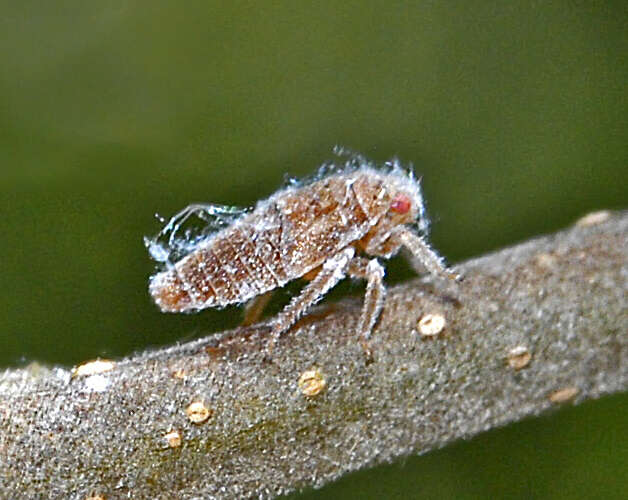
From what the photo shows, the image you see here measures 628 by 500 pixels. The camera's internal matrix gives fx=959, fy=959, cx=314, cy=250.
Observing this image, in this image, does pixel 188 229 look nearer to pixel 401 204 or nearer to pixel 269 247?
pixel 269 247

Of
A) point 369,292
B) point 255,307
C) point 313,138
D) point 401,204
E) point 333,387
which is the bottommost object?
point 333,387

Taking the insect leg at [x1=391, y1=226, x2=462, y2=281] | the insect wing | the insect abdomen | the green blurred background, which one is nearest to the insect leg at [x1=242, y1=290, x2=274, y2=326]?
the insect abdomen

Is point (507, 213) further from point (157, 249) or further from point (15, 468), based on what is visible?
point (15, 468)

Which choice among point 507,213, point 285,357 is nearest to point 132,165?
point 507,213

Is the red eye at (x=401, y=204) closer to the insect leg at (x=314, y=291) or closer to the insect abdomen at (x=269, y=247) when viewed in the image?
the insect abdomen at (x=269, y=247)

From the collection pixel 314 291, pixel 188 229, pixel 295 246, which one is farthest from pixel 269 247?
pixel 188 229

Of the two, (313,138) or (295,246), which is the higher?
(313,138)
